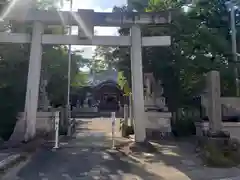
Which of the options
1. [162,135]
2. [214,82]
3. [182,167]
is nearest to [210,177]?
[182,167]

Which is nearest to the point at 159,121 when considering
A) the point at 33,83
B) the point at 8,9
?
the point at 33,83

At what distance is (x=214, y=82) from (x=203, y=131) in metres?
3.66

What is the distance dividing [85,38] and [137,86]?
300cm

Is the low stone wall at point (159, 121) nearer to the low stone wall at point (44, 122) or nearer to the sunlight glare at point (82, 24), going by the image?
the low stone wall at point (44, 122)

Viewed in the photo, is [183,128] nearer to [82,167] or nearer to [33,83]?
[33,83]

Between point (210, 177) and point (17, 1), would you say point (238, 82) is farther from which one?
point (17, 1)

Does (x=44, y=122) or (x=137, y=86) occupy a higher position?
(x=137, y=86)

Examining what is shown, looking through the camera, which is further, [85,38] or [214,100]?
[85,38]

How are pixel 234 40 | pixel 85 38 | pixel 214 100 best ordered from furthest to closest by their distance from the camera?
pixel 234 40 < pixel 85 38 < pixel 214 100

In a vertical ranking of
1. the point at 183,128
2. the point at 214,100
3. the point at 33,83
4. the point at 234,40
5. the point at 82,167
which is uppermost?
the point at 234,40

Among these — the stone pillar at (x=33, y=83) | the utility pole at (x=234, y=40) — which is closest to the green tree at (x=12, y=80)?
the stone pillar at (x=33, y=83)

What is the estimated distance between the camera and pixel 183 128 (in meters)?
16.8

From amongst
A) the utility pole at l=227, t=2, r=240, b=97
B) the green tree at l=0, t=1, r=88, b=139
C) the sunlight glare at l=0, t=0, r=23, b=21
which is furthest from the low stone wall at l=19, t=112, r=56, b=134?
the utility pole at l=227, t=2, r=240, b=97

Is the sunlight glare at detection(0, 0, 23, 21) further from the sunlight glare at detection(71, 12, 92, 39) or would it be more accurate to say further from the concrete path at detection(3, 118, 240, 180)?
the concrete path at detection(3, 118, 240, 180)
